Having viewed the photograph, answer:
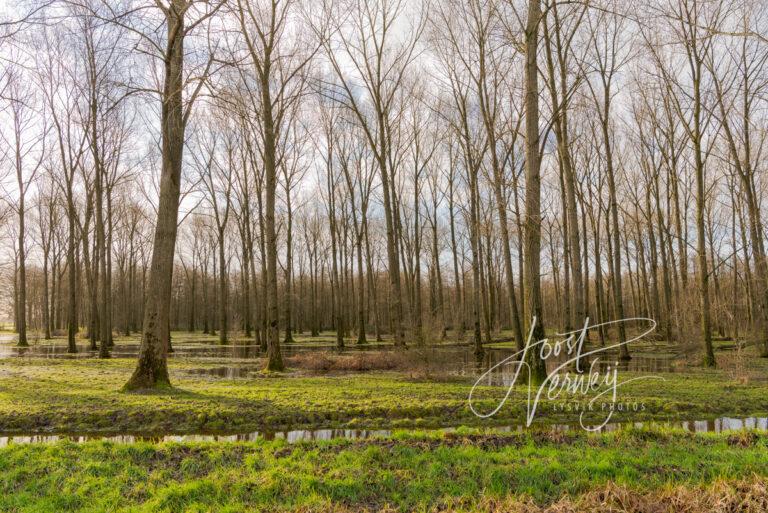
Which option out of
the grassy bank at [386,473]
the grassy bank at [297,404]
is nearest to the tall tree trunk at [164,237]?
the grassy bank at [297,404]

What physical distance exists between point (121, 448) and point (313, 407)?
346 cm

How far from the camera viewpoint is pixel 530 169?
36.5ft

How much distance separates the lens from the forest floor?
4.49m

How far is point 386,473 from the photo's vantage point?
512cm

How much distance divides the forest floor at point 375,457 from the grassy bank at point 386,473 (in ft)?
0.07

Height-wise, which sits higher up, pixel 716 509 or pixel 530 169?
pixel 530 169

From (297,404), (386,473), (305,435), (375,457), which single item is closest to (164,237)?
(297,404)

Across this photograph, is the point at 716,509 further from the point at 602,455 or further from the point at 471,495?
the point at 471,495

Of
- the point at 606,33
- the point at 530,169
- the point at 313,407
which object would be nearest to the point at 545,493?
the point at 313,407

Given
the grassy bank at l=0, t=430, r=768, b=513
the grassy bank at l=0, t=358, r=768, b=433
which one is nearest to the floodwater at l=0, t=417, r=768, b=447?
the grassy bank at l=0, t=358, r=768, b=433

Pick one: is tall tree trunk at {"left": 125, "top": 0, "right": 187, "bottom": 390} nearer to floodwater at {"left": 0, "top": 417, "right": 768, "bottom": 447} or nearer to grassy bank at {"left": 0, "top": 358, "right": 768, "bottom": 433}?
grassy bank at {"left": 0, "top": 358, "right": 768, "bottom": 433}

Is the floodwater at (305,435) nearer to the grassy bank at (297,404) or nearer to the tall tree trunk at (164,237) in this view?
the grassy bank at (297,404)

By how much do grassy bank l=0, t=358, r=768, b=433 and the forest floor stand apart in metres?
0.04

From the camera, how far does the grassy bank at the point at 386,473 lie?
448cm
